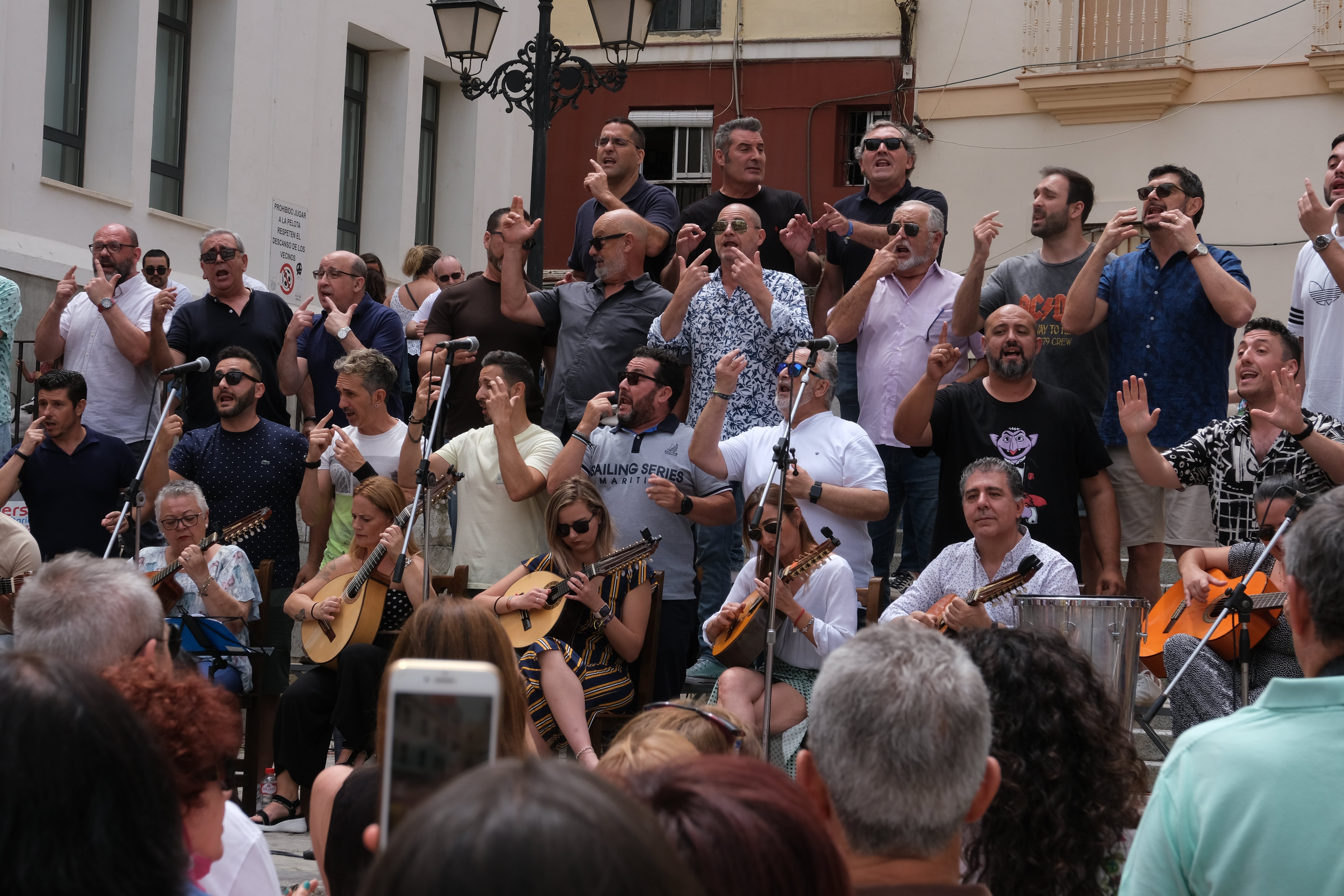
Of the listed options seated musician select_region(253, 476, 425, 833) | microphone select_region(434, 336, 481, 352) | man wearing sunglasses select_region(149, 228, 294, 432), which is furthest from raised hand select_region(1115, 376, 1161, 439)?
man wearing sunglasses select_region(149, 228, 294, 432)

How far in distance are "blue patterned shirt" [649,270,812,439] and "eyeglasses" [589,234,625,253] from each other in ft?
1.94

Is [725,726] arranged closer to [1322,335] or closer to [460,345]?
[460,345]

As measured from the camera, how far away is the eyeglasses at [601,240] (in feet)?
25.0

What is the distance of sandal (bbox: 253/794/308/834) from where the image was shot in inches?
241

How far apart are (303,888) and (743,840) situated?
191cm

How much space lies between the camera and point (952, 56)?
60.8 feet

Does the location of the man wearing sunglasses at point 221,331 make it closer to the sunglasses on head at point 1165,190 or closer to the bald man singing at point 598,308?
the bald man singing at point 598,308

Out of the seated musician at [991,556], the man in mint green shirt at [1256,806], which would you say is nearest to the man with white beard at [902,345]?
the seated musician at [991,556]

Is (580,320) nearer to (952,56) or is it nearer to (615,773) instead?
(615,773)

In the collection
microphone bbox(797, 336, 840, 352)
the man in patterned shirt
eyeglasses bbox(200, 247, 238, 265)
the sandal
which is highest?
eyeglasses bbox(200, 247, 238, 265)

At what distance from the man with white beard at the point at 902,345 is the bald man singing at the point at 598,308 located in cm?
102

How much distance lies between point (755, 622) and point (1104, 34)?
541 inches

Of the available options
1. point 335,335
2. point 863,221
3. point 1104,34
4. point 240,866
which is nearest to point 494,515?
point 335,335

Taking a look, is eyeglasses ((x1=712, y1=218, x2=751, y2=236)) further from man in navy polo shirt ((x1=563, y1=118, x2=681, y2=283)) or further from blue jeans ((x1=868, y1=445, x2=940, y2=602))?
blue jeans ((x1=868, y1=445, x2=940, y2=602))
